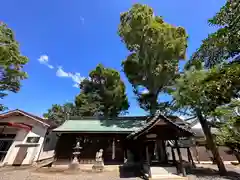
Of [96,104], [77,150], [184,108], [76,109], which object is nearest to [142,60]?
[184,108]

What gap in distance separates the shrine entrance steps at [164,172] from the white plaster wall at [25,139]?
11453mm

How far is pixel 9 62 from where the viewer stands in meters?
12.5

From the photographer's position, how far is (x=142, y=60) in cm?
1488

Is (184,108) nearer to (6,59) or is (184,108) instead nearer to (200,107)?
(200,107)

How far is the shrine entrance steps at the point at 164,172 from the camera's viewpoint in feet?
25.1

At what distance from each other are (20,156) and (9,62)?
8.79m

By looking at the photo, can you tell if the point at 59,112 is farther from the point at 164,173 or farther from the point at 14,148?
the point at 164,173

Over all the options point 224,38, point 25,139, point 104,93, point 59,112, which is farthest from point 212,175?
point 59,112

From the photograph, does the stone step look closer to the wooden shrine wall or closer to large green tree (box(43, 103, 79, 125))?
the wooden shrine wall

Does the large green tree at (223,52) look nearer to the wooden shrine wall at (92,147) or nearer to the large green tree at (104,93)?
the wooden shrine wall at (92,147)

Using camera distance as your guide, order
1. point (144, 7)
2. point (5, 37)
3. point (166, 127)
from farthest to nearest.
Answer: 1. point (144, 7)
2. point (5, 37)
3. point (166, 127)

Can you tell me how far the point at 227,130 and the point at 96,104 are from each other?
1981cm

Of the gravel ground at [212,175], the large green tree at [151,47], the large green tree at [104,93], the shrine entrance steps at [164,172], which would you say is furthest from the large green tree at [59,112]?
the gravel ground at [212,175]

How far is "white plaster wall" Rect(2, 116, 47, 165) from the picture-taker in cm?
1268
